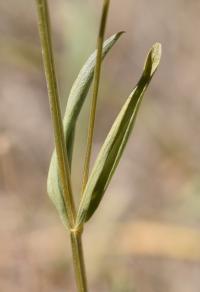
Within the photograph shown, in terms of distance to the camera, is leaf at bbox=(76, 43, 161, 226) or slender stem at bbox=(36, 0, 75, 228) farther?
leaf at bbox=(76, 43, 161, 226)

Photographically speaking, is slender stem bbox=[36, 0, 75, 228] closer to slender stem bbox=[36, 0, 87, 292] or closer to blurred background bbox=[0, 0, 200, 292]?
slender stem bbox=[36, 0, 87, 292]

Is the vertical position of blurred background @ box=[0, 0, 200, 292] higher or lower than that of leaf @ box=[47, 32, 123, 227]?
lower

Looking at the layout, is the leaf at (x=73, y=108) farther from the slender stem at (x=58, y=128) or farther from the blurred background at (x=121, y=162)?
the blurred background at (x=121, y=162)

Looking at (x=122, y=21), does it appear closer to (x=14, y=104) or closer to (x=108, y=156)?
(x=14, y=104)

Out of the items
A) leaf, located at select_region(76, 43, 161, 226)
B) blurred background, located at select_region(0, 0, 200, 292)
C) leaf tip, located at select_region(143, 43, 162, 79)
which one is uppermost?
leaf tip, located at select_region(143, 43, 162, 79)

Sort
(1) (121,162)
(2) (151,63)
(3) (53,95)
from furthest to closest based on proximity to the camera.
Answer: (1) (121,162) < (2) (151,63) < (3) (53,95)

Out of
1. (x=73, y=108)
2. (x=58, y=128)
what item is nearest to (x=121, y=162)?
(x=73, y=108)

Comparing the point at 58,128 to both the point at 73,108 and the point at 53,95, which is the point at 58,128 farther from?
the point at 73,108

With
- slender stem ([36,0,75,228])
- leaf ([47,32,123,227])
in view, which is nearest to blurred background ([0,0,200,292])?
leaf ([47,32,123,227])

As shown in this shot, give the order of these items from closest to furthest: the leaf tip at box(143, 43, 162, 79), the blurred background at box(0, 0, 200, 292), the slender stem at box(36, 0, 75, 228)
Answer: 1. the slender stem at box(36, 0, 75, 228)
2. the leaf tip at box(143, 43, 162, 79)
3. the blurred background at box(0, 0, 200, 292)
